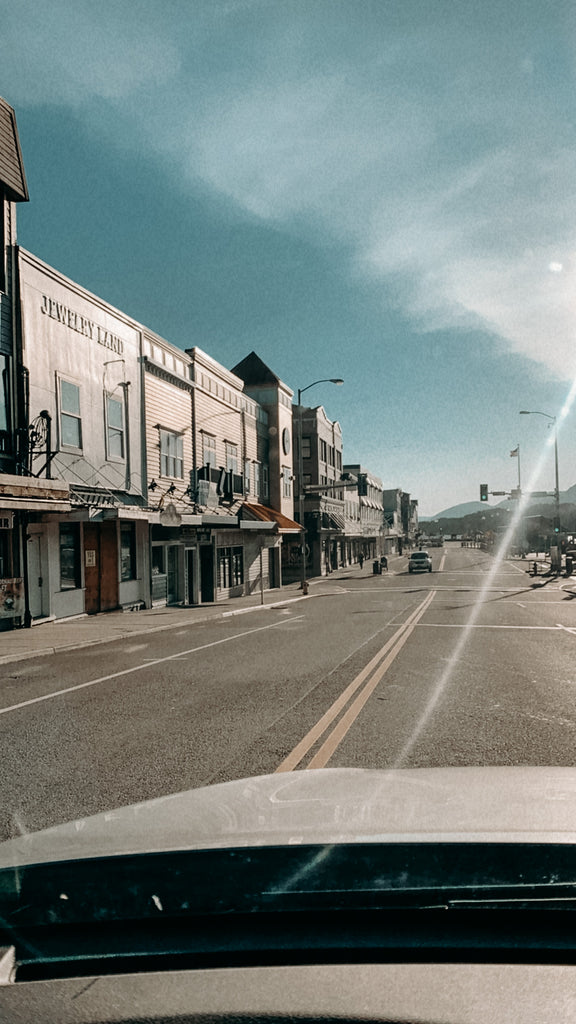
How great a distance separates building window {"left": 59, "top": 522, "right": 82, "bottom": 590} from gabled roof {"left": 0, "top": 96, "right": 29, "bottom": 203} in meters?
8.17

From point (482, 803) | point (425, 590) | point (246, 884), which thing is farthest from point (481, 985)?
point (425, 590)

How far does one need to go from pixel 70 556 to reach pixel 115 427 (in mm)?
4150

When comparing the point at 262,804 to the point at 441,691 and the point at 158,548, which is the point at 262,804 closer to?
the point at 441,691

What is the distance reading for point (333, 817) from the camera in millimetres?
2707

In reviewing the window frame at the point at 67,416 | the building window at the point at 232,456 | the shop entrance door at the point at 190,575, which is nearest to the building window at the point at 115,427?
the window frame at the point at 67,416

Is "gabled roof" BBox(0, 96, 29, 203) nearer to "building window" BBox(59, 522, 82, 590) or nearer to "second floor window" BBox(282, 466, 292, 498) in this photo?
"building window" BBox(59, 522, 82, 590)

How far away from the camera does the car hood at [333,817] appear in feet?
7.78

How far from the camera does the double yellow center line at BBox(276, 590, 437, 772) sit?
6.45 meters

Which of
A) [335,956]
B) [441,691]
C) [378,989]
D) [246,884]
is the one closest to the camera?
[378,989]

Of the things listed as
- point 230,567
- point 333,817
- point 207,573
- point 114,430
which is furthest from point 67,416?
point 333,817

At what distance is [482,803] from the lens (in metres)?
2.82

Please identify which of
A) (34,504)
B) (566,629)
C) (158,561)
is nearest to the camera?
(34,504)

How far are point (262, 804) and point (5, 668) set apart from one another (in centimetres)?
1095

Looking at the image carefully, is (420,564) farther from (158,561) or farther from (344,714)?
(344,714)
